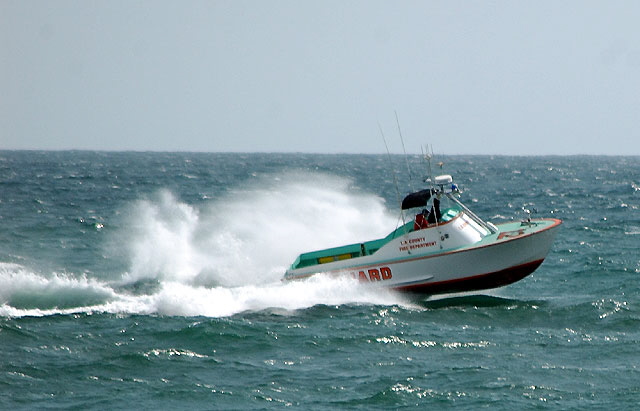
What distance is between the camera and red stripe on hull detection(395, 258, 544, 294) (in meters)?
20.3

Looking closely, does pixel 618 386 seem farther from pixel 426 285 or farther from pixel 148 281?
pixel 148 281

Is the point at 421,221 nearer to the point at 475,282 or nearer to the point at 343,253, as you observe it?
the point at 475,282

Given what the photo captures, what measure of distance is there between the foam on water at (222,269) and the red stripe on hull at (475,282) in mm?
627

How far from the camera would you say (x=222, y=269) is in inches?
955

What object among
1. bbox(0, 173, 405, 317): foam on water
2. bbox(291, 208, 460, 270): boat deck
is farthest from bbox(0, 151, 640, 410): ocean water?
bbox(291, 208, 460, 270): boat deck

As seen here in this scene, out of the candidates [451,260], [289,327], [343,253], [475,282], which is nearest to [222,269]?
[343,253]

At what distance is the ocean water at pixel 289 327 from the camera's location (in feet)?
44.0

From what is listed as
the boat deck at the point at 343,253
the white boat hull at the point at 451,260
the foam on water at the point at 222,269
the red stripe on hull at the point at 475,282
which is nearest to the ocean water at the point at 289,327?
the foam on water at the point at 222,269

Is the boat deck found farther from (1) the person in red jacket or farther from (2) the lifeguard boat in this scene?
(2) the lifeguard boat

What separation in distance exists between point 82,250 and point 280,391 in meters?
18.3

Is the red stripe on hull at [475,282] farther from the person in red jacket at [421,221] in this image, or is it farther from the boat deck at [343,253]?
the boat deck at [343,253]

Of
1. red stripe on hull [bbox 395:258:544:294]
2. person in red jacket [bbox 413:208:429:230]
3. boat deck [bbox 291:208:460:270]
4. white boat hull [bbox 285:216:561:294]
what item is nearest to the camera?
white boat hull [bbox 285:216:561:294]

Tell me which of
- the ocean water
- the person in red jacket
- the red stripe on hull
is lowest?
the ocean water

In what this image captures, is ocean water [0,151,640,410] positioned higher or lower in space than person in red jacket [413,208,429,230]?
lower
